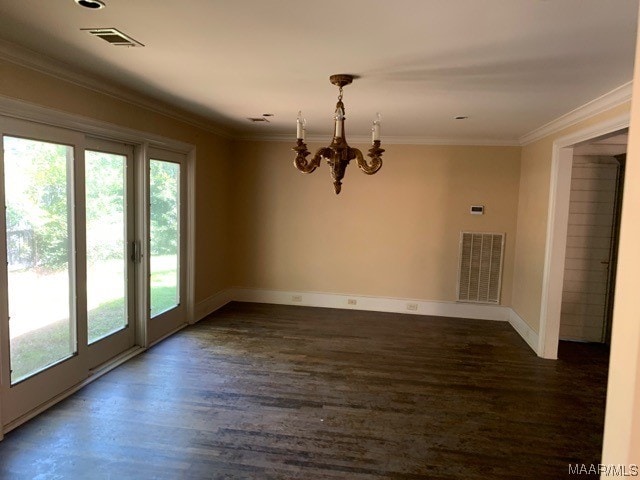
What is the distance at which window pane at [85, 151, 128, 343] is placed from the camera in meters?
3.48

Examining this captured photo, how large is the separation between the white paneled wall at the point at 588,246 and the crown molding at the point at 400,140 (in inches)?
43.6

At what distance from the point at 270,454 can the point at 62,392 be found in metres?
1.85

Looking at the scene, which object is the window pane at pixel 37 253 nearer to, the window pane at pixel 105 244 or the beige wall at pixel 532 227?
the window pane at pixel 105 244

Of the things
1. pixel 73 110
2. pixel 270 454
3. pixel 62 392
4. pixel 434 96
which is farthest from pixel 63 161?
pixel 434 96

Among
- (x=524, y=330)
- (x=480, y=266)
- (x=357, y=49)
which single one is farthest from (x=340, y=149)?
(x=480, y=266)

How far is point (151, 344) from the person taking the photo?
170 inches

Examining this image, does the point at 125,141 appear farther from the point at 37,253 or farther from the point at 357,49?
the point at 357,49

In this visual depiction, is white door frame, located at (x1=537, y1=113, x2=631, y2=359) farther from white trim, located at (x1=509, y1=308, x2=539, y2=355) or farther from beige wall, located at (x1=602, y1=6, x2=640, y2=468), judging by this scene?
beige wall, located at (x1=602, y1=6, x2=640, y2=468)

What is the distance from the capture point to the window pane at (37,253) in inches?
107

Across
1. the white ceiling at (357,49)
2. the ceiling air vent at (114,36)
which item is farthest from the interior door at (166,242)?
the ceiling air vent at (114,36)

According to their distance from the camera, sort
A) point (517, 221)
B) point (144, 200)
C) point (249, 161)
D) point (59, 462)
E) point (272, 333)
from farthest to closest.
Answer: point (249, 161) < point (517, 221) < point (272, 333) < point (144, 200) < point (59, 462)

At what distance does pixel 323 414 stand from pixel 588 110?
3434 mm

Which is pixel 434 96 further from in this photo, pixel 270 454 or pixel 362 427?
pixel 270 454

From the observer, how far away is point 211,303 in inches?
224
